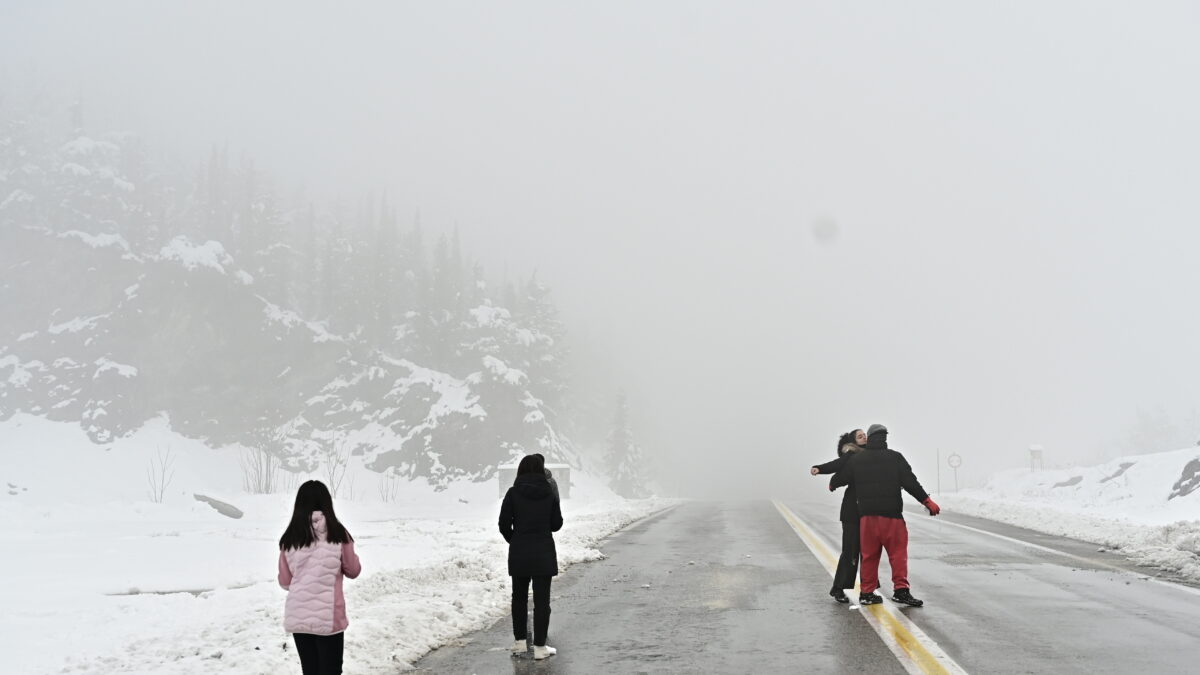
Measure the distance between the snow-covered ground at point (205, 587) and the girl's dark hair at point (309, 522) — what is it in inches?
96.1

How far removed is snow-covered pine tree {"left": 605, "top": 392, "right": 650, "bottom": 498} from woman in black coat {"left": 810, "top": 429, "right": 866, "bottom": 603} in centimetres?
6935

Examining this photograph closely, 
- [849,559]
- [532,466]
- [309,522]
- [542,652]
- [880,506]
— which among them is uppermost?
[532,466]

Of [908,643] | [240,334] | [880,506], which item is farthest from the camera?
[240,334]

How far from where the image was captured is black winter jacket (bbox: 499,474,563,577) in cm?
814

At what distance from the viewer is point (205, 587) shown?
13891mm

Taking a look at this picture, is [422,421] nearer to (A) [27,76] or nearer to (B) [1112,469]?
(B) [1112,469]

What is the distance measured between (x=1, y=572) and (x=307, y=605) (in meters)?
13.2

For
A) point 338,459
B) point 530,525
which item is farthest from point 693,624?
point 338,459

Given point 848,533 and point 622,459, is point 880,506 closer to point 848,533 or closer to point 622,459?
point 848,533

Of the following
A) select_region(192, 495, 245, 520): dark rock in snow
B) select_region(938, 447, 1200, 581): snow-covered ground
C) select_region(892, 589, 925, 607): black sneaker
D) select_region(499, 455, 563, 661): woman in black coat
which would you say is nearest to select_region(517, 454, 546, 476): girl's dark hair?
select_region(499, 455, 563, 661): woman in black coat

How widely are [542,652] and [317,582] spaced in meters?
3.04

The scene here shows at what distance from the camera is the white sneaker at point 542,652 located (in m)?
7.82

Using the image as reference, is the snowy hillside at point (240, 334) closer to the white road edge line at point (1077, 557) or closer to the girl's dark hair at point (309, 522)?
the white road edge line at point (1077, 557)

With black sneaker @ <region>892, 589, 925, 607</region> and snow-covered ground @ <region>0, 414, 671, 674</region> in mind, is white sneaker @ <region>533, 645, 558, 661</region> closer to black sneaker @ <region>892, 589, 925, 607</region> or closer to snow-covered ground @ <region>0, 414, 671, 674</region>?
snow-covered ground @ <region>0, 414, 671, 674</region>
